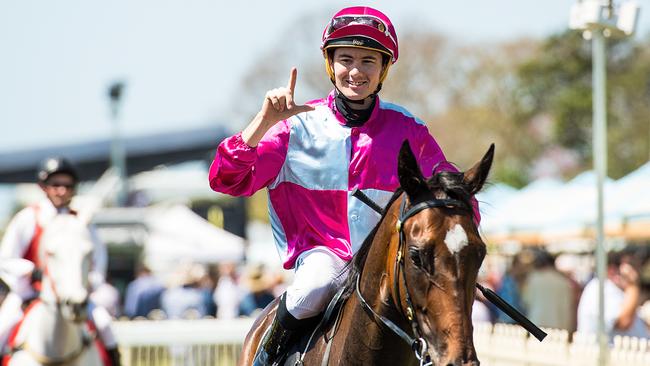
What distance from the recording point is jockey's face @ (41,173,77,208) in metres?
9.30

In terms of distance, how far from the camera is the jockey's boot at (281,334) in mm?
4988

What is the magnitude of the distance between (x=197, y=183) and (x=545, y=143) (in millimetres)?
18059

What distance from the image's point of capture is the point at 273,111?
4.67 m

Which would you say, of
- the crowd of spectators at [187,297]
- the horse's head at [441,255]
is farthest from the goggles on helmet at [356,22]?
the crowd of spectators at [187,297]

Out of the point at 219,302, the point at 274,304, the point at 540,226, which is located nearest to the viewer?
the point at 274,304

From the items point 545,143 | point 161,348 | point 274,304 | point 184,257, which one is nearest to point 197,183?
point 184,257

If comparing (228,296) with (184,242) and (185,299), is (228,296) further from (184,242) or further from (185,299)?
(184,242)

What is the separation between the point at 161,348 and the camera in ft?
49.1

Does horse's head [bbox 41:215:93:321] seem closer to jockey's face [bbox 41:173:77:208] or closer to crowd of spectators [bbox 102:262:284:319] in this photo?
jockey's face [bbox 41:173:77:208]

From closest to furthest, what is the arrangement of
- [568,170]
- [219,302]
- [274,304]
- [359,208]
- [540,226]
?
1. [359,208]
2. [274,304]
3. [540,226]
4. [219,302]
5. [568,170]

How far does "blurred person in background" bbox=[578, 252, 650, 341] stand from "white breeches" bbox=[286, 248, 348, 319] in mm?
6108

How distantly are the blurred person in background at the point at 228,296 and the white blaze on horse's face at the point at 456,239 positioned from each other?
48.3 feet

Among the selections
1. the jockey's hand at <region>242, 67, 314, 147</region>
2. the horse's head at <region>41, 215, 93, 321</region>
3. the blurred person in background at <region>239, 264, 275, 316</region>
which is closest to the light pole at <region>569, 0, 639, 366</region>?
the horse's head at <region>41, 215, 93, 321</region>

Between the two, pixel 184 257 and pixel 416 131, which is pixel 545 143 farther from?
pixel 416 131
